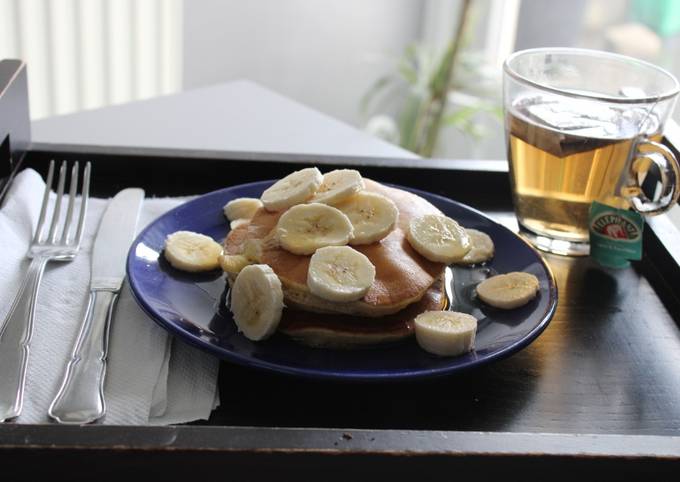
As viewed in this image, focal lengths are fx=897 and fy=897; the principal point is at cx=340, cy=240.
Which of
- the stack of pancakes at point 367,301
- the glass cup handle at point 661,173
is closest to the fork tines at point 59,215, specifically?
the stack of pancakes at point 367,301

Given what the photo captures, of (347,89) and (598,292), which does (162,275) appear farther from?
(347,89)

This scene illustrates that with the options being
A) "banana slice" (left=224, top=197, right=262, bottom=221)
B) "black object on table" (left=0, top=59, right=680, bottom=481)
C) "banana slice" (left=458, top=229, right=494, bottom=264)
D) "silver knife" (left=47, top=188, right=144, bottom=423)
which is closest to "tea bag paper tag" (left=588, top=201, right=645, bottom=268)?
"black object on table" (left=0, top=59, right=680, bottom=481)

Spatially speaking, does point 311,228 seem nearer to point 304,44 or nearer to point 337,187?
point 337,187

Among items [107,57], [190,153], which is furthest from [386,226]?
[107,57]

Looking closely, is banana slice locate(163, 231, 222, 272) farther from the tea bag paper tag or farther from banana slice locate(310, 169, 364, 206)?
the tea bag paper tag

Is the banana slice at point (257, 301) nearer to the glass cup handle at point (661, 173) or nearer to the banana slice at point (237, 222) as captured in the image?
the banana slice at point (237, 222)
